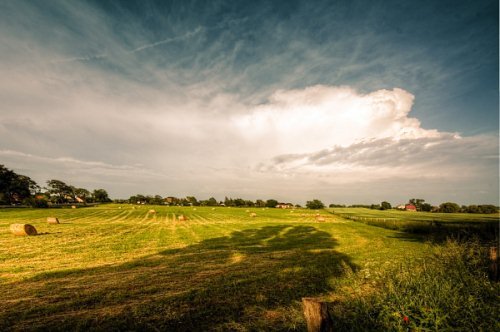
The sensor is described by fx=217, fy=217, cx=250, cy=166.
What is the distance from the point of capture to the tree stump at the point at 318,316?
3.53m

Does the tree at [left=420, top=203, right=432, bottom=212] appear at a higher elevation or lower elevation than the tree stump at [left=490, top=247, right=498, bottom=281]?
lower

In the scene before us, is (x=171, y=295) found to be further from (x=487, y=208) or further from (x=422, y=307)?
(x=487, y=208)

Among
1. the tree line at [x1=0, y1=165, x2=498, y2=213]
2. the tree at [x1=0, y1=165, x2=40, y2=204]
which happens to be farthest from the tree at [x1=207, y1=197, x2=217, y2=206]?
the tree at [x1=0, y1=165, x2=40, y2=204]

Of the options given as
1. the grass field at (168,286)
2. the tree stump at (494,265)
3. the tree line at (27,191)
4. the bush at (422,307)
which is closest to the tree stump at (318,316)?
the bush at (422,307)

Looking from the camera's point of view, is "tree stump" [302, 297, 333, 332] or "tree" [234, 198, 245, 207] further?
"tree" [234, 198, 245, 207]

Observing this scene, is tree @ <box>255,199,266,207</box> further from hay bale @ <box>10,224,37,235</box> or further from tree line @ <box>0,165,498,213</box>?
hay bale @ <box>10,224,37,235</box>

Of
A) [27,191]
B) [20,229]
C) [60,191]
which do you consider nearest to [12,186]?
[27,191]

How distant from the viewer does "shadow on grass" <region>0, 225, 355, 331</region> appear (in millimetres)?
6242

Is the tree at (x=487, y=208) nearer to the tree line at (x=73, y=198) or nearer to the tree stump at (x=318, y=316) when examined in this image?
the tree line at (x=73, y=198)

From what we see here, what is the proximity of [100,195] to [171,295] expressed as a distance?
16646 centimetres

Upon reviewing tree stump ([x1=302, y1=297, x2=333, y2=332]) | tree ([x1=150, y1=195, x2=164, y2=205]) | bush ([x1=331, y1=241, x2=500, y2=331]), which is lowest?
tree ([x1=150, y1=195, x2=164, y2=205])

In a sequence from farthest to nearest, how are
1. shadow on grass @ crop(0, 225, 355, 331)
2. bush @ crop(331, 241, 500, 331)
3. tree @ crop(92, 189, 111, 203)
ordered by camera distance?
tree @ crop(92, 189, 111, 203)
shadow on grass @ crop(0, 225, 355, 331)
bush @ crop(331, 241, 500, 331)

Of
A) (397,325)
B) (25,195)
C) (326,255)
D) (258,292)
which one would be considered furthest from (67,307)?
(25,195)

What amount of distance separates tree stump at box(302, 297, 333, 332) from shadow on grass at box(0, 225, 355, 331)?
2187 mm
